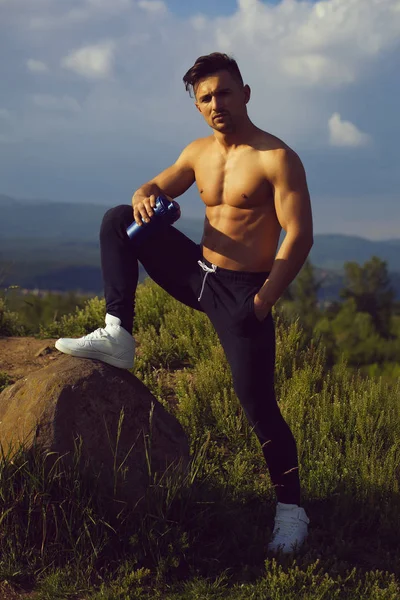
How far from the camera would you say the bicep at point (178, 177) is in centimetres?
436

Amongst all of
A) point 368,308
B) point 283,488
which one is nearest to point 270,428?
point 283,488

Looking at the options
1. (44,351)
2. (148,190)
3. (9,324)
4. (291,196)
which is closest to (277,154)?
(291,196)

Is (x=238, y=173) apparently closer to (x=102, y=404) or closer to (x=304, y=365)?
(x=102, y=404)

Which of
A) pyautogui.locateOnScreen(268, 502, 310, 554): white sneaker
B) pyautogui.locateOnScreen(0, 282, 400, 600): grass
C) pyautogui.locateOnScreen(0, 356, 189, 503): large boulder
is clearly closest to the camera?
pyautogui.locateOnScreen(0, 282, 400, 600): grass

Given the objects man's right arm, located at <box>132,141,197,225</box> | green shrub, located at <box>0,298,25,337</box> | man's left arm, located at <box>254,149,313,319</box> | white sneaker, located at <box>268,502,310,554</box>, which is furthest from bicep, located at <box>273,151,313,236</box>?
green shrub, located at <box>0,298,25,337</box>

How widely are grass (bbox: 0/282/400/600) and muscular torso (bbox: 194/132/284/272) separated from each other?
123 centimetres

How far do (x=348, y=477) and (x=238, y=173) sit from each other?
2.35 meters

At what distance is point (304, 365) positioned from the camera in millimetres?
6422

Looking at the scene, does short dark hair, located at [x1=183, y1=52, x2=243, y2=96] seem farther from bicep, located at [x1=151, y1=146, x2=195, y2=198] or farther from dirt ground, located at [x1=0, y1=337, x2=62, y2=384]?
dirt ground, located at [x1=0, y1=337, x2=62, y2=384]

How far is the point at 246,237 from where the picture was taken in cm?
402

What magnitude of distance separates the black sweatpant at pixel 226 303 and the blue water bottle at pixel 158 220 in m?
0.07

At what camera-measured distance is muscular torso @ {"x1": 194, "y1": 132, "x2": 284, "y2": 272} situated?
3891mm

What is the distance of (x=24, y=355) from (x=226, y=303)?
3.64 meters

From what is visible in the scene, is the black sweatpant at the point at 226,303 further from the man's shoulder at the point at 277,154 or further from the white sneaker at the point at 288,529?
the man's shoulder at the point at 277,154
